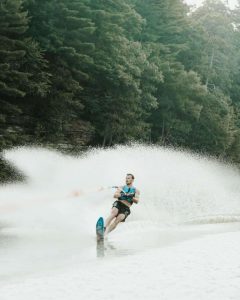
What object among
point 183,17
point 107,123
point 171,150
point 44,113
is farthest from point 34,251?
point 183,17

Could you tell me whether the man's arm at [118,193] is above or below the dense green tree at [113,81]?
below

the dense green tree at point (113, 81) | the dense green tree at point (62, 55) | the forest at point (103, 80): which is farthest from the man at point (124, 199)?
the dense green tree at point (113, 81)

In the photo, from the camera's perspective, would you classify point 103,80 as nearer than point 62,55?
No

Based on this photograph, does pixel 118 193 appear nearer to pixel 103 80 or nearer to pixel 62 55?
pixel 62 55

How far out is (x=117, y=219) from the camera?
1488cm

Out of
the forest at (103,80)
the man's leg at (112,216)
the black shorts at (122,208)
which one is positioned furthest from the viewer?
the forest at (103,80)

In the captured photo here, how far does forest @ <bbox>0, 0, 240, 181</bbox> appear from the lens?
30.8 meters

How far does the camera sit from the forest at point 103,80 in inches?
1213

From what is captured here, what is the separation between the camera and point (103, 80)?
3934 cm

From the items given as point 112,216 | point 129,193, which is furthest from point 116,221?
point 129,193

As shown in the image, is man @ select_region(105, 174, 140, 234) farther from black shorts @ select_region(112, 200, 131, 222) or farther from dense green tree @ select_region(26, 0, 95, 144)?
dense green tree @ select_region(26, 0, 95, 144)

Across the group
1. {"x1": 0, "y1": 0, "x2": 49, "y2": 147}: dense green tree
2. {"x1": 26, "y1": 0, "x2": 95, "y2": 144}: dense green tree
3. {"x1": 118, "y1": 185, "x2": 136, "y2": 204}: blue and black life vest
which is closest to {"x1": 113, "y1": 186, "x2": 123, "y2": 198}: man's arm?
{"x1": 118, "y1": 185, "x2": 136, "y2": 204}: blue and black life vest

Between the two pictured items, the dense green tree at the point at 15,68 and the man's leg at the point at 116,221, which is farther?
the dense green tree at the point at 15,68

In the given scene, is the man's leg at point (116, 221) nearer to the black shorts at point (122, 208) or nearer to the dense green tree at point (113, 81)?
the black shorts at point (122, 208)
